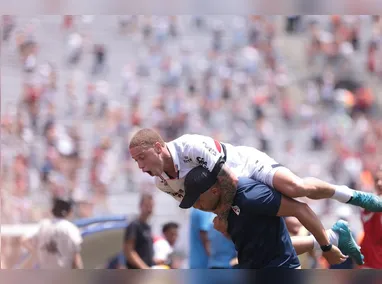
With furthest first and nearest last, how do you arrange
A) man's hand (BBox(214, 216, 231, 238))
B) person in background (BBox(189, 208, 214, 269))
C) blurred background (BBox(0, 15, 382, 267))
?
1. blurred background (BBox(0, 15, 382, 267))
2. person in background (BBox(189, 208, 214, 269))
3. man's hand (BBox(214, 216, 231, 238))

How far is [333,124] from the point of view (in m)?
15.8

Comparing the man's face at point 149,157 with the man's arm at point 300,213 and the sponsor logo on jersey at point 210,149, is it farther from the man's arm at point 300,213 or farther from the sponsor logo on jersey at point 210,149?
the man's arm at point 300,213

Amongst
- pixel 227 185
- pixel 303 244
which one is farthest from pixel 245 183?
pixel 303 244

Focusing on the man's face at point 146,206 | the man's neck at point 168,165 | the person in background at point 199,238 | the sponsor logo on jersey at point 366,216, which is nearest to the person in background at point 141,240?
the man's face at point 146,206

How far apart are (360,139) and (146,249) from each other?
8.46 metres

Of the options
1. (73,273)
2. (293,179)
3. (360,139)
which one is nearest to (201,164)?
(293,179)

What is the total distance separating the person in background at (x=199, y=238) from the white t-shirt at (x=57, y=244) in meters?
1.03

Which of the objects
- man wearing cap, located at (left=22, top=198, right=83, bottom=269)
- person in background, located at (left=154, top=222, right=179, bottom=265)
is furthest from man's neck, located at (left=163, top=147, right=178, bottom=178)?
person in background, located at (left=154, top=222, right=179, bottom=265)

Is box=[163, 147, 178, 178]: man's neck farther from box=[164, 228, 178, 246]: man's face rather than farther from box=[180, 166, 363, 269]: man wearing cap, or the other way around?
box=[164, 228, 178, 246]: man's face

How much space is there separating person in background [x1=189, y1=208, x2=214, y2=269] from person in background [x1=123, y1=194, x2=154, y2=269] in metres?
0.57

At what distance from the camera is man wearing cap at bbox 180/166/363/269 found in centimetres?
526

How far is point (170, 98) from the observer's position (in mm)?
15477

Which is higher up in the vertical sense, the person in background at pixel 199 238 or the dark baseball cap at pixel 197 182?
the dark baseball cap at pixel 197 182

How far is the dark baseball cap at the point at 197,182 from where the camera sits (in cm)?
525
